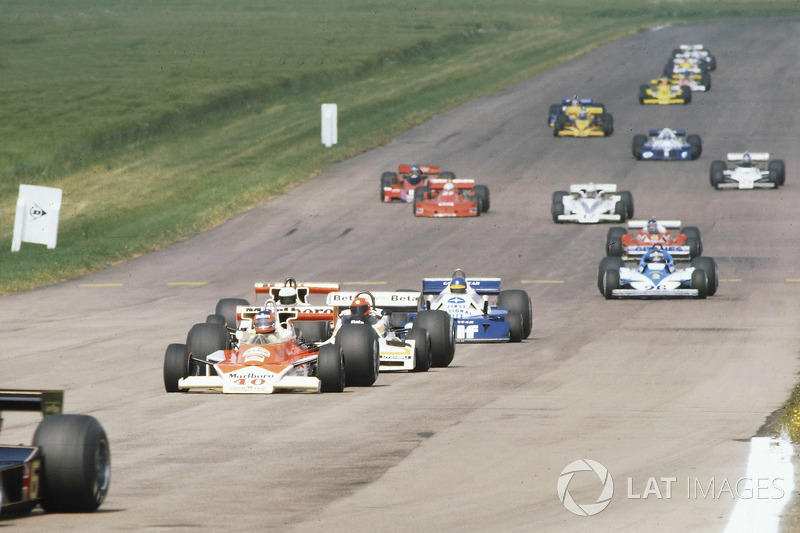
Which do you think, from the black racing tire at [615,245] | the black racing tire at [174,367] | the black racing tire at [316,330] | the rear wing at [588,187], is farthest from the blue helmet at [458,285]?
the rear wing at [588,187]

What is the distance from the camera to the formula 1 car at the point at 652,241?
3556 centimetres

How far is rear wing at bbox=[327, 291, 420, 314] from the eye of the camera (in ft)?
76.7

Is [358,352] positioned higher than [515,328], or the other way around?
[515,328]

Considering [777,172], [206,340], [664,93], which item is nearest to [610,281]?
[206,340]

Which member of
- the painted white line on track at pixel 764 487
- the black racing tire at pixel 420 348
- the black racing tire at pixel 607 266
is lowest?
the painted white line on track at pixel 764 487

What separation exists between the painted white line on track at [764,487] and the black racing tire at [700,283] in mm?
16968

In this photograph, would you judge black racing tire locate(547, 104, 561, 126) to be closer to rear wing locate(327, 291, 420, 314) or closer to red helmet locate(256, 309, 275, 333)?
rear wing locate(327, 291, 420, 314)

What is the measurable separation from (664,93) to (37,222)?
38887mm

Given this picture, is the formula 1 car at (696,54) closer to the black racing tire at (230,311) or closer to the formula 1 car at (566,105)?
the formula 1 car at (566,105)

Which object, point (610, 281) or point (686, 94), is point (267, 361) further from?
point (686, 94)

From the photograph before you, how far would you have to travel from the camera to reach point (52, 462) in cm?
1057

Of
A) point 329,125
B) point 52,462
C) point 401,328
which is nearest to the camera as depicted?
point 52,462

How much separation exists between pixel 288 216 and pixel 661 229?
15.0m

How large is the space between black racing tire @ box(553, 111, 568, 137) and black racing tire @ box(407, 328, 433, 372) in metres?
41.1
